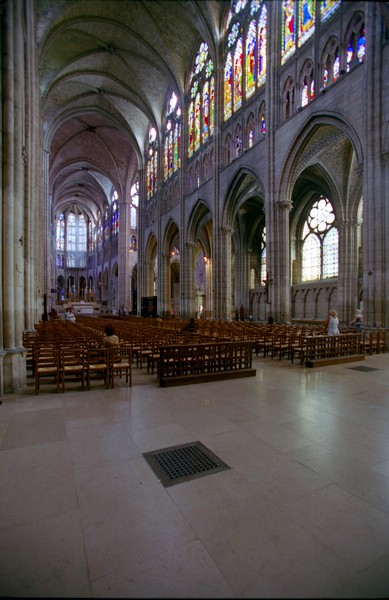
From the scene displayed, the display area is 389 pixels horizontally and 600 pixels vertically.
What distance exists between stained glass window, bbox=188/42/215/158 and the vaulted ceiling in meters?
0.94

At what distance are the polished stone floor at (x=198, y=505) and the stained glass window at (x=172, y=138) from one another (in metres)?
29.0

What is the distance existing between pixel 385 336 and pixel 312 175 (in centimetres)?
1651

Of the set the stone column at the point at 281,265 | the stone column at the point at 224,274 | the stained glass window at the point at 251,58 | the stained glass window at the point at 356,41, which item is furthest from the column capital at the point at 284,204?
the stained glass window at the point at 251,58

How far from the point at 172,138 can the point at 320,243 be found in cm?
1705

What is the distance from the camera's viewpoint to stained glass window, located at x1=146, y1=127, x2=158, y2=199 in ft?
117

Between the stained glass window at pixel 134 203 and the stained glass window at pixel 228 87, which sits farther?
the stained glass window at pixel 134 203

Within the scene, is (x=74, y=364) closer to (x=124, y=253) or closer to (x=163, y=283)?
(x=163, y=283)

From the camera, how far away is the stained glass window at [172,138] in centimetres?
2912

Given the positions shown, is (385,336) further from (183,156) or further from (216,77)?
(183,156)

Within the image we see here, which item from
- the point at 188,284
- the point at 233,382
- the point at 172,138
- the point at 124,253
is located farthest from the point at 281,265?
the point at 124,253

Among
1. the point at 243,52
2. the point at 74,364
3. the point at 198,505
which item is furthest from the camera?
the point at 243,52

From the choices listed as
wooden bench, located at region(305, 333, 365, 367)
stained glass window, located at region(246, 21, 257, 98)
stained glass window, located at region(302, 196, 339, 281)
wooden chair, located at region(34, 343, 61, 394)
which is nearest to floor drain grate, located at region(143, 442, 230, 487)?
wooden chair, located at region(34, 343, 61, 394)

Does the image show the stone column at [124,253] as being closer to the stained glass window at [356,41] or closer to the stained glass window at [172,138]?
the stained glass window at [172,138]

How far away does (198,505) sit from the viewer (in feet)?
8.64
